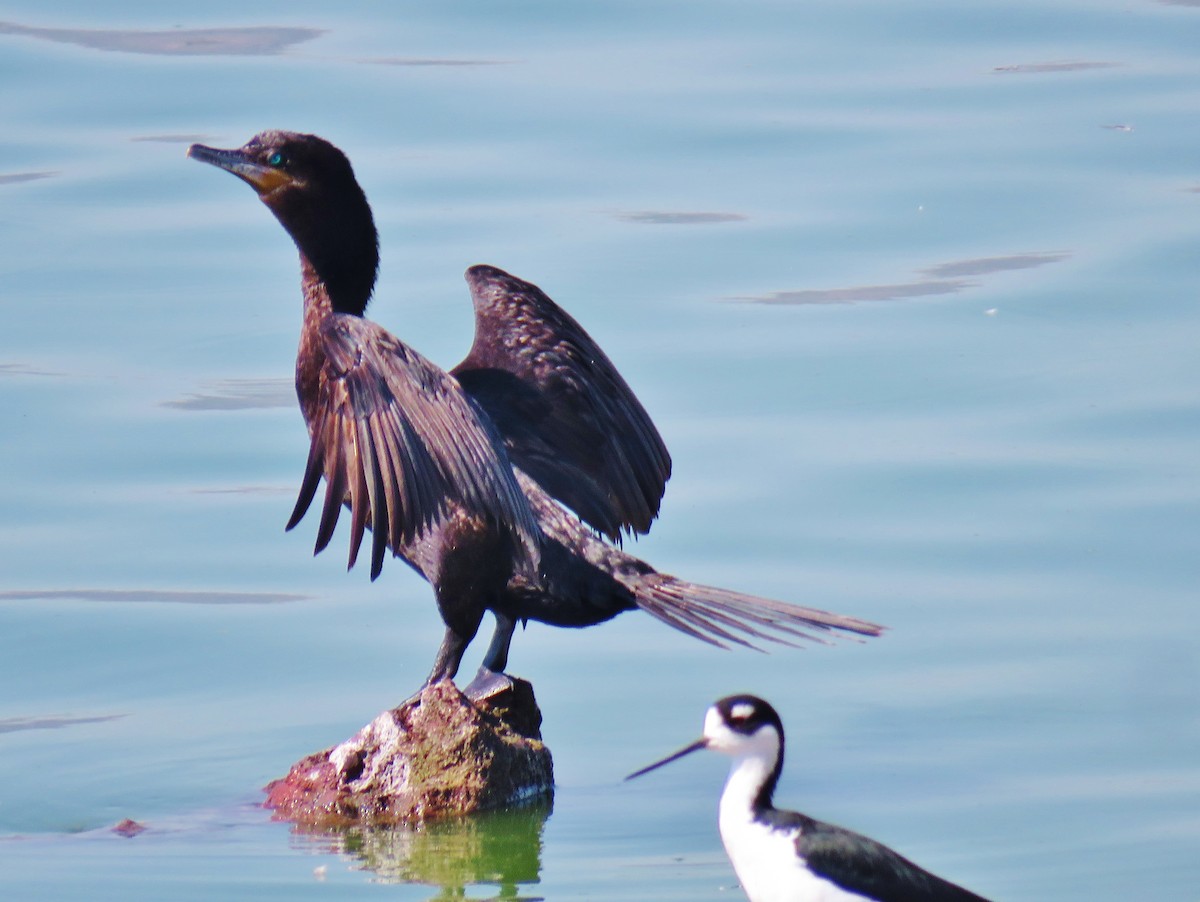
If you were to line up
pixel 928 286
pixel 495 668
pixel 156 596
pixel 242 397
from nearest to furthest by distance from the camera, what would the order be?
1. pixel 495 668
2. pixel 156 596
3. pixel 242 397
4. pixel 928 286

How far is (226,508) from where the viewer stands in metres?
8.62

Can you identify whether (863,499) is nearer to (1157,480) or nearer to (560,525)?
(1157,480)

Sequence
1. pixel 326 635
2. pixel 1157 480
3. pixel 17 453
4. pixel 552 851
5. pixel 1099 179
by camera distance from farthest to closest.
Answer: pixel 1099 179
pixel 17 453
pixel 1157 480
pixel 326 635
pixel 552 851

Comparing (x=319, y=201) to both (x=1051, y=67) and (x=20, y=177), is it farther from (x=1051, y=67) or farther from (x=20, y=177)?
(x=1051, y=67)

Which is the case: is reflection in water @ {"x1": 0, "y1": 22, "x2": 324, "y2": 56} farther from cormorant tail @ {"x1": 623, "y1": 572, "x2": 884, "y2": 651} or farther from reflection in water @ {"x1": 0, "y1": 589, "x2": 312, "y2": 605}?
cormorant tail @ {"x1": 623, "y1": 572, "x2": 884, "y2": 651}

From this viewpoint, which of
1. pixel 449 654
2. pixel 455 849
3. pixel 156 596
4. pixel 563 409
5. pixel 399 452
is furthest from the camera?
pixel 156 596

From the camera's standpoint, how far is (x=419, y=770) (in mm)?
5984

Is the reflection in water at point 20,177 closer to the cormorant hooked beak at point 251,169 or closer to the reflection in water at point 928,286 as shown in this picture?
the reflection in water at point 928,286

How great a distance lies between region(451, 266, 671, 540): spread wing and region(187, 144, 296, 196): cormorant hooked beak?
82cm

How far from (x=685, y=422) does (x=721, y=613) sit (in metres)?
3.16

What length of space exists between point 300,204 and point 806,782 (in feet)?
7.44

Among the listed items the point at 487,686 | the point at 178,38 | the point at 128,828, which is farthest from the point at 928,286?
the point at 178,38

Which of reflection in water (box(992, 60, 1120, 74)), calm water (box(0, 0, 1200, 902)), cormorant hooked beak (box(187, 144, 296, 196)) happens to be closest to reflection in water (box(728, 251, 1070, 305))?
calm water (box(0, 0, 1200, 902))

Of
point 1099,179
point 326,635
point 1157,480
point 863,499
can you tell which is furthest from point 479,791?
point 1099,179
